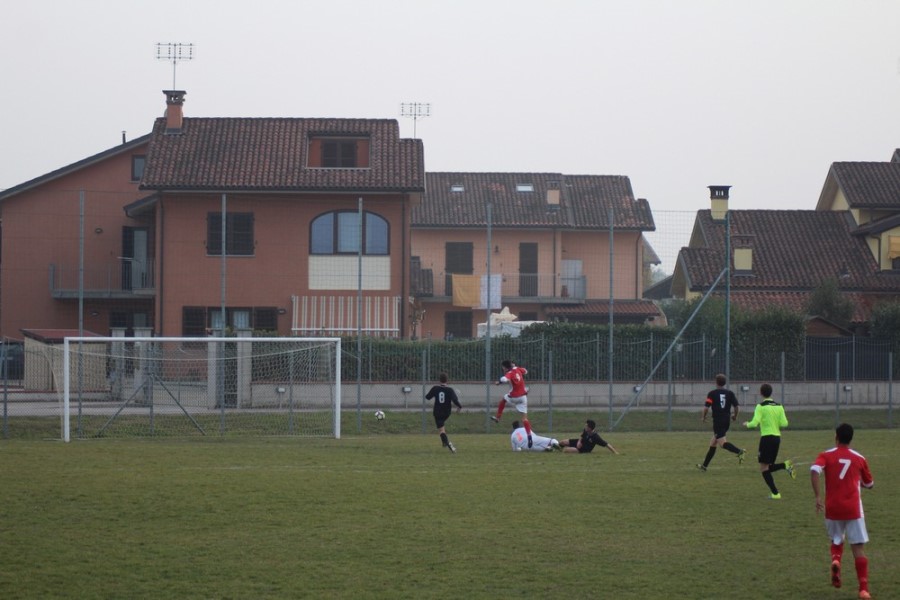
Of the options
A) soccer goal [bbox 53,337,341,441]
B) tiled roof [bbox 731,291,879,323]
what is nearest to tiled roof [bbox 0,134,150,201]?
soccer goal [bbox 53,337,341,441]

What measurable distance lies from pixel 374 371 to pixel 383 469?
12852 mm

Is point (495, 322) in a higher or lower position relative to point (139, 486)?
higher

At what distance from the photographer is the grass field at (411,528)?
11.0 metres

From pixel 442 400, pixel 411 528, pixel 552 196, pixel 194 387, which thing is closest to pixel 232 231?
pixel 194 387

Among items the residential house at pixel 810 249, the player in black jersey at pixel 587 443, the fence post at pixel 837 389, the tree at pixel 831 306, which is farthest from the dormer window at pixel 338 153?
the player in black jersey at pixel 587 443

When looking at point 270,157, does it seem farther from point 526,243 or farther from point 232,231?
point 526,243

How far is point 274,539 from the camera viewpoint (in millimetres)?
13078

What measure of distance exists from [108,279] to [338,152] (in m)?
Answer: 9.78

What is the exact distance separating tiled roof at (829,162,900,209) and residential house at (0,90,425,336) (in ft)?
75.3

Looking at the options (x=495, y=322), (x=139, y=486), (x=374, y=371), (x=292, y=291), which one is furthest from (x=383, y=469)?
(x=495, y=322)

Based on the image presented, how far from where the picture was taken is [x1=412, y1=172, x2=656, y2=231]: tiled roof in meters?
59.0

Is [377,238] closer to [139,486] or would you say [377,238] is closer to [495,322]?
[495,322]

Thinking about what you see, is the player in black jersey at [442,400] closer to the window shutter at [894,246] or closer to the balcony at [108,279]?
the balcony at [108,279]

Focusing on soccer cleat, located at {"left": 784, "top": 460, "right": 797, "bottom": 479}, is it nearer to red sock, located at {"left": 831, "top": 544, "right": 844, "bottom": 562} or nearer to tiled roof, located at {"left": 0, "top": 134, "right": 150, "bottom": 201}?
red sock, located at {"left": 831, "top": 544, "right": 844, "bottom": 562}
